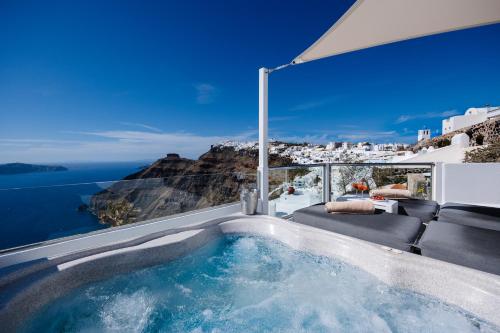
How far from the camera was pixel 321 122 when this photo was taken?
23516mm

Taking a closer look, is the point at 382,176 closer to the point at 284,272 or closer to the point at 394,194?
Answer: the point at 394,194

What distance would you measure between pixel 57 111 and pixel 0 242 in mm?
17087

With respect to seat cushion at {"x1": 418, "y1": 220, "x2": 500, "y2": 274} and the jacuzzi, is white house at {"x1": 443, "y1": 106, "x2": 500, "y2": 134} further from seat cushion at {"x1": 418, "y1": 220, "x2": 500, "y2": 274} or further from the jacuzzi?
the jacuzzi

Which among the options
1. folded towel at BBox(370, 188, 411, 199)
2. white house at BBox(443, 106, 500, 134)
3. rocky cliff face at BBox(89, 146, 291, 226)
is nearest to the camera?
rocky cliff face at BBox(89, 146, 291, 226)

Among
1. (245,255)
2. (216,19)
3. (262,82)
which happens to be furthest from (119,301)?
(216,19)

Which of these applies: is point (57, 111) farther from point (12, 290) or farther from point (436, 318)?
point (436, 318)

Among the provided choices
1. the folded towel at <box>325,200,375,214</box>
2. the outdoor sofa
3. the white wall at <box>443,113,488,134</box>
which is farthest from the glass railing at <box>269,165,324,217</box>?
the white wall at <box>443,113,488,134</box>

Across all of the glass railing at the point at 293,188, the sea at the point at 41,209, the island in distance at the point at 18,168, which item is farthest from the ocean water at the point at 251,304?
the glass railing at the point at 293,188

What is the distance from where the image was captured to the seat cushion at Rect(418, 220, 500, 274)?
1943 mm

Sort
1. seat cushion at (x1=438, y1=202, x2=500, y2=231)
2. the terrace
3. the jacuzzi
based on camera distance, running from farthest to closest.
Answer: seat cushion at (x1=438, y1=202, x2=500, y2=231)
the terrace
the jacuzzi

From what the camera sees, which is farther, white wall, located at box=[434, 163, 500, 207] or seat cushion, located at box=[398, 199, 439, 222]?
white wall, located at box=[434, 163, 500, 207]

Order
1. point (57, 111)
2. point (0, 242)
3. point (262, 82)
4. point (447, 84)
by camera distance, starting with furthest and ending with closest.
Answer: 1. point (447, 84)
2. point (57, 111)
3. point (262, 82)
4. point (0, 242)

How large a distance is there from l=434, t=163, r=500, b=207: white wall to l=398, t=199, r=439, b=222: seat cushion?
1.79 meters

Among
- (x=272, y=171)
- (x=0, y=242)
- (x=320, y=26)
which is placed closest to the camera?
→ (x=0, y=242)
